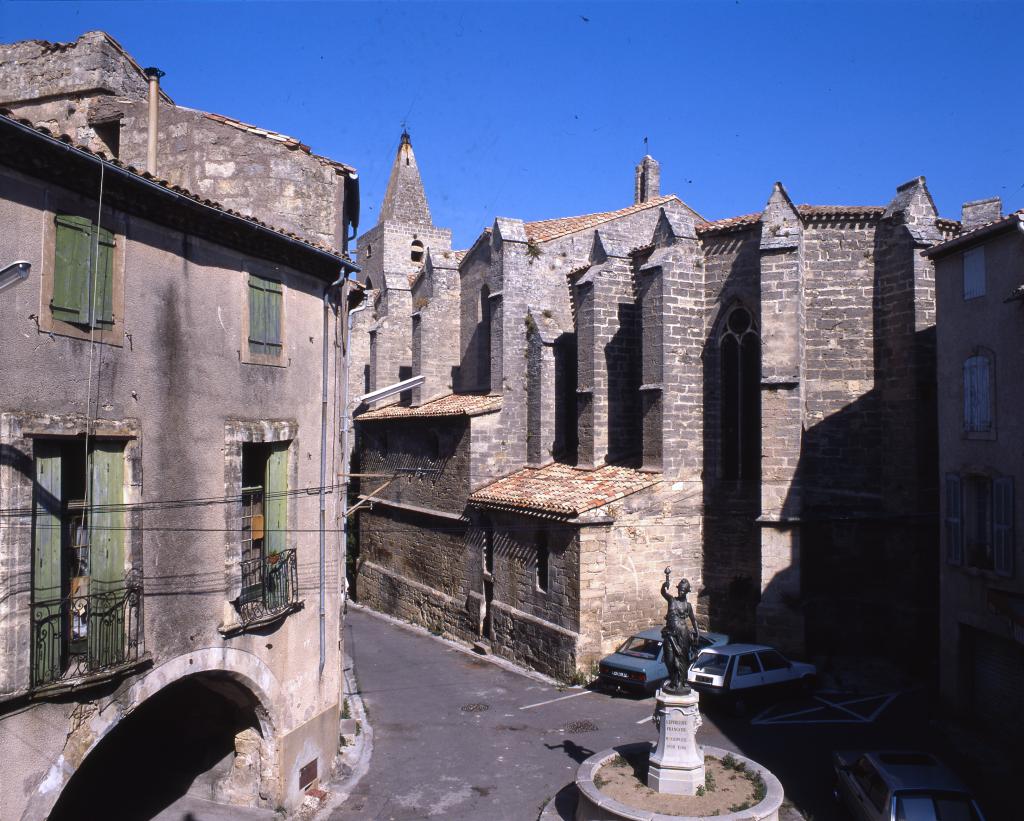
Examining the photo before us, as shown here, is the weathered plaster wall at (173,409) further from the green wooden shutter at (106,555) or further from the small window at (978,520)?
the small window at (978,520)

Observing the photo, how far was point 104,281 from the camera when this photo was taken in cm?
899

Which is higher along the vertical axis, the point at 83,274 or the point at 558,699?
the point at 83,274

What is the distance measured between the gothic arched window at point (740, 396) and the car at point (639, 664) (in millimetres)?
4298

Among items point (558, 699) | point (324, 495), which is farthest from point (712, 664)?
point (324, 495)

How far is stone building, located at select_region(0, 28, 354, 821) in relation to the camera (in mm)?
8109

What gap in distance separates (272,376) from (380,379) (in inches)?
781

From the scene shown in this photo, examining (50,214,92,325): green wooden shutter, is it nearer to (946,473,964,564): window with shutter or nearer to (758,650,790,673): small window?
(758,650,790,673): small window

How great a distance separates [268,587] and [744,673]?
30.5 feet

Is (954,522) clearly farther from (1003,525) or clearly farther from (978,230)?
(978,230)

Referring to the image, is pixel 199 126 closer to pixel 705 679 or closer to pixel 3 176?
pixel 3 176

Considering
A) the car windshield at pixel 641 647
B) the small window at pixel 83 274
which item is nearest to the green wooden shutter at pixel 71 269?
the small window at pixel 83 274

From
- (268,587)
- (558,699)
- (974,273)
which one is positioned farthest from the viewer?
(558,699)

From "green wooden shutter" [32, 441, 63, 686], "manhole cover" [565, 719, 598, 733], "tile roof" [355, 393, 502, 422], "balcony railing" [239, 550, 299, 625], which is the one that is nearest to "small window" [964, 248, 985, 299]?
"manhole cover" [565, 719, 598, 733]

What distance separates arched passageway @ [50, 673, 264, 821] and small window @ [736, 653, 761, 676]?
8.84 m
